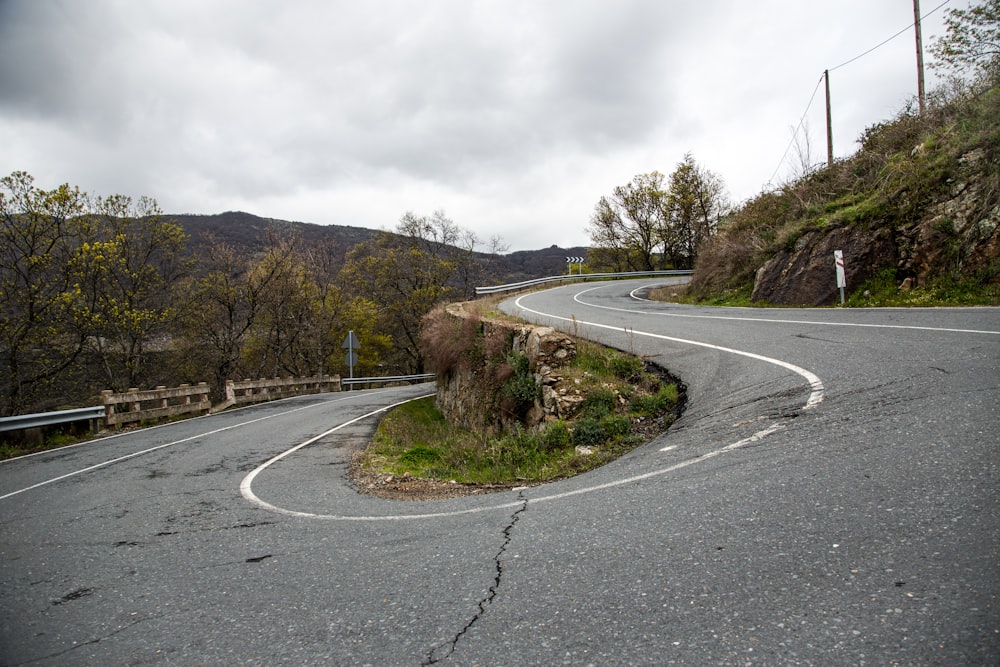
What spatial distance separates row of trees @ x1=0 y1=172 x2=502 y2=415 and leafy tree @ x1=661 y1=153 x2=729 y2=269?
20.5 metres

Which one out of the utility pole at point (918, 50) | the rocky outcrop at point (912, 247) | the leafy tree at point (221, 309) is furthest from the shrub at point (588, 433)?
the leafy tree at point (221, 309)

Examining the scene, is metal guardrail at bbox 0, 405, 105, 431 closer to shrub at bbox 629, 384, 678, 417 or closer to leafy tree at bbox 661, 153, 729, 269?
shrub at bbox 629, 384, 678, 417

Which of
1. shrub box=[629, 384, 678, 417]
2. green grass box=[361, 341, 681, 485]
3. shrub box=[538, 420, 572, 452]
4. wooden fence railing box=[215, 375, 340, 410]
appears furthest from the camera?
wooden fence railing box=[215, 375, 340, 410]

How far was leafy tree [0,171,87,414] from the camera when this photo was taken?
1692 centimetres

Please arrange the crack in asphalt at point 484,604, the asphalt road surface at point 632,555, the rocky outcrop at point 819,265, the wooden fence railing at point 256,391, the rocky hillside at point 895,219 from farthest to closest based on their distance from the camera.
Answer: the wooden fence railing at point 256,391 < the rocky outcrop at point 819,265 < the rocky hillside at point 895,219 < the crack in asphalt at point 484,604 < the asphalt road surface at point 632,555

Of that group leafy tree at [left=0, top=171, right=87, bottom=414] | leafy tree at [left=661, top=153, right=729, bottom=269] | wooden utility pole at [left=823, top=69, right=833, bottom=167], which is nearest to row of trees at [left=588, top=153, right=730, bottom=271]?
leafy tree at [left=661, top=153, right=729, bottom=269]

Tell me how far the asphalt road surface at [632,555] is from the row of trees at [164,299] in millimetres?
14356

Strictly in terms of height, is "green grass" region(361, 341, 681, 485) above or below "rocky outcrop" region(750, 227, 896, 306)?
below

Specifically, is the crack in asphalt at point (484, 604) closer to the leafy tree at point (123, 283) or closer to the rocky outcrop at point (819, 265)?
the rocky outcrop at point (819, 265)

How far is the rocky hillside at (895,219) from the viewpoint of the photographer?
12.4 metres

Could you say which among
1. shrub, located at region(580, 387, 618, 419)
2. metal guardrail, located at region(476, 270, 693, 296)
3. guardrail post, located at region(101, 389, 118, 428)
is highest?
metal guardrail, located at region(476, 270, 693, 296)

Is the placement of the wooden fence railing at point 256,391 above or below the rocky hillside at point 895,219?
below

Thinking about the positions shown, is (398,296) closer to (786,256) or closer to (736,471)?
(786,256)

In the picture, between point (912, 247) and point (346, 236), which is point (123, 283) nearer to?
point (912, 247)
